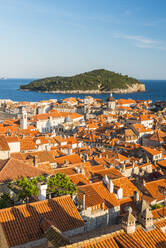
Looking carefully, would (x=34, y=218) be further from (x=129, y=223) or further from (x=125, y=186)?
(x=125, y=186)

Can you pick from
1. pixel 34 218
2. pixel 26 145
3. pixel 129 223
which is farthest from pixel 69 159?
pixel 129 223

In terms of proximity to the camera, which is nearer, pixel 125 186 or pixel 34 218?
pixel 34 218

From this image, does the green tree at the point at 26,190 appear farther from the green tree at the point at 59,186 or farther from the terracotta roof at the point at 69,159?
the terracotta roof at the point at 69,159

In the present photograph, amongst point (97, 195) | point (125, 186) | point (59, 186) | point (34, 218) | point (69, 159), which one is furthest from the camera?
point (69, 159)

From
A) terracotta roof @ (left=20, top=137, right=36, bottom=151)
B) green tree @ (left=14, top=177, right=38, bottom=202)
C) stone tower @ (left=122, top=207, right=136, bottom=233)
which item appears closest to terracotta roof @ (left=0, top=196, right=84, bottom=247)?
→ green tree @ (left=14, top=177, right=38, bottom=202)

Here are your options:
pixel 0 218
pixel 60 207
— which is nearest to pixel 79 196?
pixel 60 207

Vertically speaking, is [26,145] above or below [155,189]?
above

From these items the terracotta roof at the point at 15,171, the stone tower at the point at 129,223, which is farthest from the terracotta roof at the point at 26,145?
the stone tower at the point at 129,223

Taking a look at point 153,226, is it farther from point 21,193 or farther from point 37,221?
point 21,193
